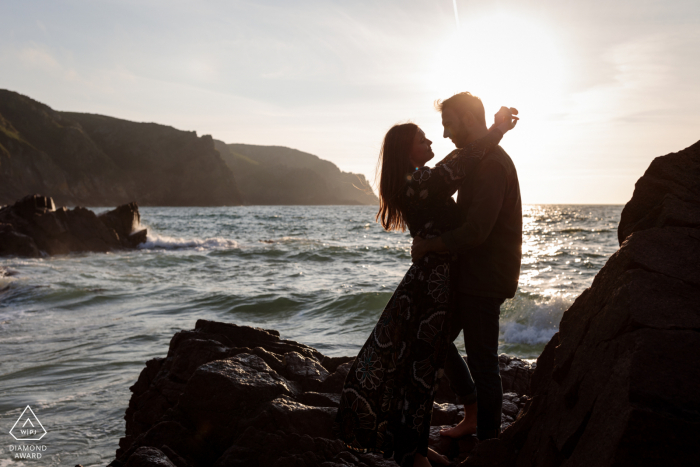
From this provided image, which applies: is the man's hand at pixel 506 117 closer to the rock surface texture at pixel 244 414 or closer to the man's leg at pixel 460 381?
the man's leg at pixel 460 381

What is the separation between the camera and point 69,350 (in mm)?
6941

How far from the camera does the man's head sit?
9.18 ft

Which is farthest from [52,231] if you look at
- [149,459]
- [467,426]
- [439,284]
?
[439,284]

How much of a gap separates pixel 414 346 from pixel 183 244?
2409cm

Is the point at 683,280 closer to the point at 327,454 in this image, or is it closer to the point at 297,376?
the point at 327,454

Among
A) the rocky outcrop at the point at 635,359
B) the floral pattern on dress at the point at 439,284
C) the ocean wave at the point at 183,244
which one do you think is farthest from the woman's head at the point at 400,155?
the ocean wave at the point at 183,244

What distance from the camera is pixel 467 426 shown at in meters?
3.06

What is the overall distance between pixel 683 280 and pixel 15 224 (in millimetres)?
22879

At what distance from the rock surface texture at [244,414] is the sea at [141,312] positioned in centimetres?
113

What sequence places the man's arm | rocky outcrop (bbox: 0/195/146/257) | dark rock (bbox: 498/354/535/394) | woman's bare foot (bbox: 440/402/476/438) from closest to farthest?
the man's arm, woman's bare foot (bbox: 440/402/476/438), dark rock (bbox: 498/354/535/394), rocky outcrop (bbox: 0/195/146/257)

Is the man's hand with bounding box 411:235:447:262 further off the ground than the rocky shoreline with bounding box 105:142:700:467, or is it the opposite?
the man's hand with bounding box 411:235:447:262

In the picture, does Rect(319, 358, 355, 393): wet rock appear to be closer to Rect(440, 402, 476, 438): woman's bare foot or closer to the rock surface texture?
the rock surface texture

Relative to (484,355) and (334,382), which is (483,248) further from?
(334,382)

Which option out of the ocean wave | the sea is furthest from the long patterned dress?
the ocean wave
